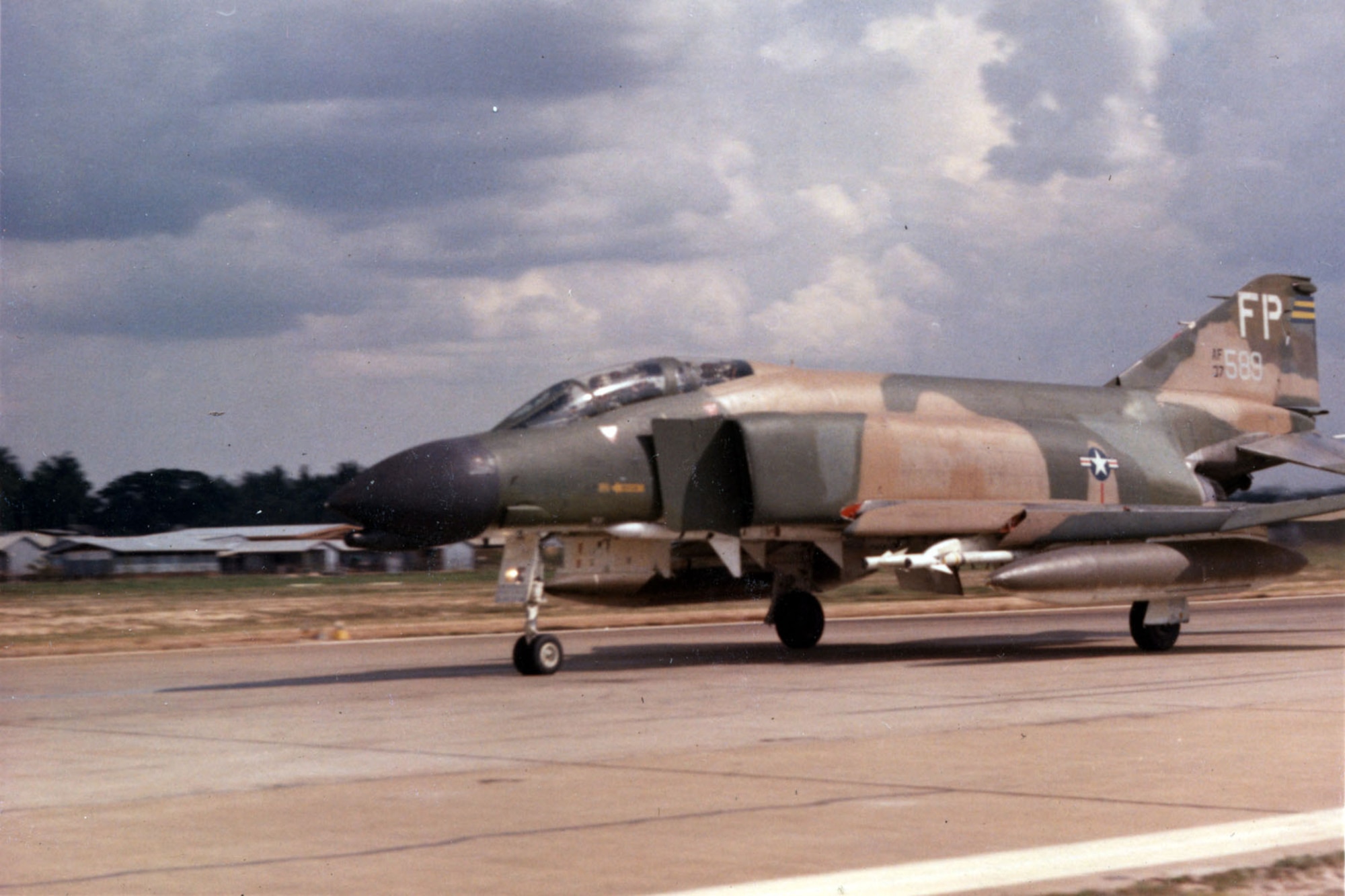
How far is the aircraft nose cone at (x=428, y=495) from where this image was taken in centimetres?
1359

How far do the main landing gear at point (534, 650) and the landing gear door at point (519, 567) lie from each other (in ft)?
0.31

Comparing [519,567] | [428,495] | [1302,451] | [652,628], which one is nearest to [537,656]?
[519,567]

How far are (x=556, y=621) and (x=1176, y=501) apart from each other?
35.3ft

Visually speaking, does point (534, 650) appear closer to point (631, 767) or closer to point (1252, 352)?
point (631, 767)

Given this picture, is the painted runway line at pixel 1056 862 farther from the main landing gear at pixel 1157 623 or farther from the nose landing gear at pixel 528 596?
the main landing gear at pixel 1157 623

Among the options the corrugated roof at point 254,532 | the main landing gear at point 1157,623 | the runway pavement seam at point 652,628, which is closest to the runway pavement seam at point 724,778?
the main landing gear at point 1157,623

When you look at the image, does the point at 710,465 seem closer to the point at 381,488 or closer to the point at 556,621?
the point at 381,488

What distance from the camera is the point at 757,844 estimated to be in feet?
20.0

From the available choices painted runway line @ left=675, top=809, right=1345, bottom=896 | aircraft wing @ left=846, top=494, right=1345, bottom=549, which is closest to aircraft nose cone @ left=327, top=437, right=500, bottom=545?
aircraft wing @ left=846, top=494, right=1345, bottom=549

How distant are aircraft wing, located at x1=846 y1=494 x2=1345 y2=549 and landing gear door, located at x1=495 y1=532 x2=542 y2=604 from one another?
3.26m

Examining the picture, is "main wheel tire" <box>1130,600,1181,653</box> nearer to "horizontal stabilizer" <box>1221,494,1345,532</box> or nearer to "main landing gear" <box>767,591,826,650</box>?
"horizontal stabilizer" <box>1221,494,1345,532</box>

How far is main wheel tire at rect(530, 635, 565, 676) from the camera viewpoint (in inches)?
573

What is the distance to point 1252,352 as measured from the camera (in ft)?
67.7

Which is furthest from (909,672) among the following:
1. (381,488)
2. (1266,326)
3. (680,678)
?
(1266,326)
